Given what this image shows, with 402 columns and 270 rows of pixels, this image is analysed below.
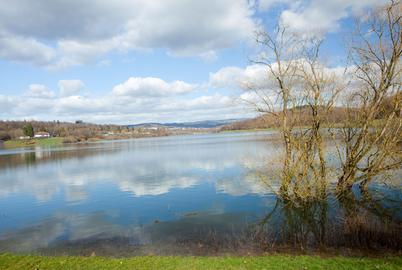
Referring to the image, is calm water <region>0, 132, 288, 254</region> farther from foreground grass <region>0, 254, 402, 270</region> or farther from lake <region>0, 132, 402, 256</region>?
foreground grass <region>0, 254, 402, 270</region>

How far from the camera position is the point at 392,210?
14.2 meters

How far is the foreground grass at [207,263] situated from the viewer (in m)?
7.73

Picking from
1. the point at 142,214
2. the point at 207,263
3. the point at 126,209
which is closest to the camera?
the point at 207,263

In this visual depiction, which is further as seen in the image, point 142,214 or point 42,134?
point 42,134

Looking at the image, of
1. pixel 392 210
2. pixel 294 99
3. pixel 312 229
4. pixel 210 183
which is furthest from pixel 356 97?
pixel 210 183

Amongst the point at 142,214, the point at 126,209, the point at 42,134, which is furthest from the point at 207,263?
the point at 42,134

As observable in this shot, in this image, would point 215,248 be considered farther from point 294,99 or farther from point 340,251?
point 294,99

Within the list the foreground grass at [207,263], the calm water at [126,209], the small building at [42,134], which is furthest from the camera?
the small building at [42,134]

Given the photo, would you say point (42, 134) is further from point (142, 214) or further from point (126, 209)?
point (142, 214)

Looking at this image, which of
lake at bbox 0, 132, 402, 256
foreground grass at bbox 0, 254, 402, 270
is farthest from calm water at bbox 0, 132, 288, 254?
foreground grass at bbox 0, 254, 402, 270

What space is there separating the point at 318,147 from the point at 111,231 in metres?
12.0

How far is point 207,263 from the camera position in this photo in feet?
27.1

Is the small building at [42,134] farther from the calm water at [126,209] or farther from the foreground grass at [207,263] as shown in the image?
the foreground grass at [207,263]

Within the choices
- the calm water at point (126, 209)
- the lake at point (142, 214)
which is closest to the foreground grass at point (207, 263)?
the lake at point (142, 214)
